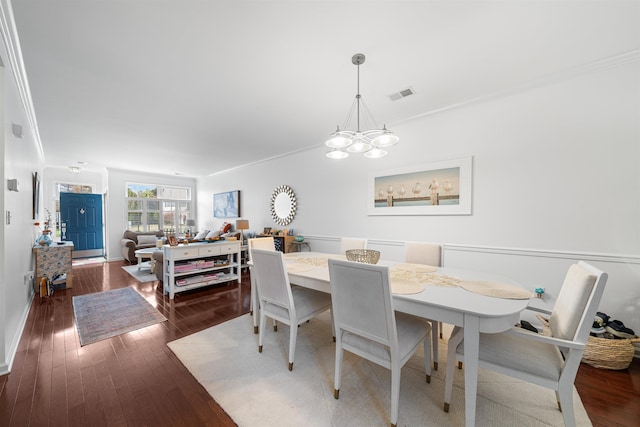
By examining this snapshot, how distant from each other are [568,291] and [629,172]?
5.27 ft

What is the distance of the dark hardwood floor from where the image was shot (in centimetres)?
145

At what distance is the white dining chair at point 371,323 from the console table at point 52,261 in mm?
4821

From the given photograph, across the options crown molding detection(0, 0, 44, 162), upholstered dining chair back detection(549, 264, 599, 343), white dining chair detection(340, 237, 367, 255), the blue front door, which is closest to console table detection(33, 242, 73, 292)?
crown molding detection(0, 0, 44, 162)

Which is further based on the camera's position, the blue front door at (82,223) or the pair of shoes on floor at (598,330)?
the blue front door at (82,223)

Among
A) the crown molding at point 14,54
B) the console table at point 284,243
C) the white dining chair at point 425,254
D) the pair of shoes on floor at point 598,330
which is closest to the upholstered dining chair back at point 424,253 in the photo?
the white dining chair at point 425,254

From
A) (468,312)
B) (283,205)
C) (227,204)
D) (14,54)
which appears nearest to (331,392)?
(468,312)

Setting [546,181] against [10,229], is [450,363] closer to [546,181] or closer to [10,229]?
[546,181]

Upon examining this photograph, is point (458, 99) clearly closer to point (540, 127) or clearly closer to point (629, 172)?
point (540, 127)

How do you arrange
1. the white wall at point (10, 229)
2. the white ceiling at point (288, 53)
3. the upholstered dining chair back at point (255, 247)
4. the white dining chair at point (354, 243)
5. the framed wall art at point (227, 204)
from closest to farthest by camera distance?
the white ceiling at point (288, 53) < the white wall at point (10, 229) < the upholstered dining chair back at point (255, 247) < the white dining chair at point (354, 243) < the framed wall art at point (227, 204)

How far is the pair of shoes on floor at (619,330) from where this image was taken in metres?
1.96

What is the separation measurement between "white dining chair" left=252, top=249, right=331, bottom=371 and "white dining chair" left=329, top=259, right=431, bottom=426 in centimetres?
47

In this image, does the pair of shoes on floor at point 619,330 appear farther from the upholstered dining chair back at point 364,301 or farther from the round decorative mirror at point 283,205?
the round decorative mirror at point 283,205

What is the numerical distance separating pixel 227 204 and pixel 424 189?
17.4 feet

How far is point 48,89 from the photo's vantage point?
98.7 inches
